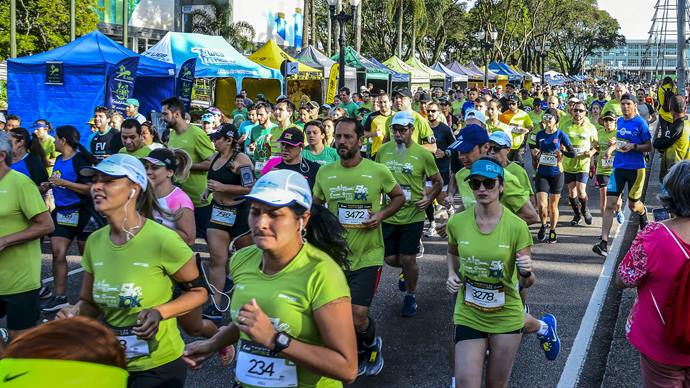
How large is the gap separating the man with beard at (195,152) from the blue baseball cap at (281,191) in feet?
16.7

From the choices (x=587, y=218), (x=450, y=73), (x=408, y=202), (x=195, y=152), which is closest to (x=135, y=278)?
(x=408, y=202)

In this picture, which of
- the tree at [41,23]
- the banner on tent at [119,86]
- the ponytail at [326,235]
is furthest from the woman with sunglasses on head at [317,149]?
the tree at [41,23]

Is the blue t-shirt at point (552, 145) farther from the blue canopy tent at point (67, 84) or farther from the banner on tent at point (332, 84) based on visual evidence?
the banner on tent at point (332, 84)

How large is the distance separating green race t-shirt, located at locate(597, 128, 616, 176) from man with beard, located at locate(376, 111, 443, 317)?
4589mm

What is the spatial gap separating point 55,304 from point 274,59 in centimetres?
1841

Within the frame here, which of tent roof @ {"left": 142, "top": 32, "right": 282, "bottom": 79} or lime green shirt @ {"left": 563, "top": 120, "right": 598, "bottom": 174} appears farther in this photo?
tent roof @ {"left": 142, "top": 32, "right": 282, "bottom": 79}

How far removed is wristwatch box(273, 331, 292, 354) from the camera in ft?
9.02

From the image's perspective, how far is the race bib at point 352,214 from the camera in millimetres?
6215

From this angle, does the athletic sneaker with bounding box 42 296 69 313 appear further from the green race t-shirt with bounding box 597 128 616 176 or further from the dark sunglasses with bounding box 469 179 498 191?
the green race t-shirt with bounding box 597 128 616 176

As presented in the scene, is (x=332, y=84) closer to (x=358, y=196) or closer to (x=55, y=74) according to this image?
(x=55, y=74)

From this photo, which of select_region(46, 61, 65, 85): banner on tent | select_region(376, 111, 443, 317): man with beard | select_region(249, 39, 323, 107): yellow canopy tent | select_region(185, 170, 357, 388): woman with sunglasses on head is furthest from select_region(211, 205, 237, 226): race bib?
select_region(249, 39, 323, 107): yellow canopy tent

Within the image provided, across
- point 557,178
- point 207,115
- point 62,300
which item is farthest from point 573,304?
point 207,115

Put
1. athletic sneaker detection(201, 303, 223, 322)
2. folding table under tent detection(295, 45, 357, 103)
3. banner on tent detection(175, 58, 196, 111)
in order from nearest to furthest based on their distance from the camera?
athletic sneaker detection(201, 303, 223, 322), banner on tent detection(175, 58, 196, 111), folding table under tent detection(295, 45, 357, 103)

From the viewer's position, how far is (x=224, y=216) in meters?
7.35
